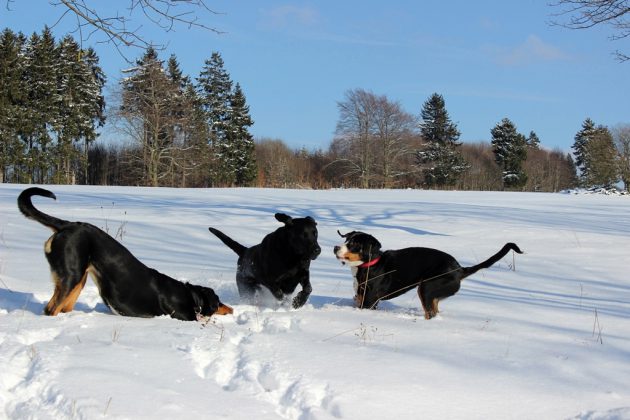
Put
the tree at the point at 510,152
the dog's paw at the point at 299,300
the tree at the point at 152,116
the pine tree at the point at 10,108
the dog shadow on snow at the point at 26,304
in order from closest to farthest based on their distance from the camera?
the dog shadow on snow at the point at 26,304, the dog's paw at the point at 299,300, the pine tree at the point at 10,108, the tree at the point at 152,116, the tree at the point at 510,152

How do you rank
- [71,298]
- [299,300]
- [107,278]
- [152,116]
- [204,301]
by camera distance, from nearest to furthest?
[71,298] → [107,278] → [204,301] → [299,300] → [152,116]

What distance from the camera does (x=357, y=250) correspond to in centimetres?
573

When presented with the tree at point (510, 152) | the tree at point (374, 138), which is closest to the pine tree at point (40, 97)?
the tree at point (374, 138)

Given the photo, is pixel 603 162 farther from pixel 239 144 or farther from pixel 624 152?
pixel 239 144

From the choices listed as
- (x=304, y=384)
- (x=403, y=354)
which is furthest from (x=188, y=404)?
(x=403, y=354)

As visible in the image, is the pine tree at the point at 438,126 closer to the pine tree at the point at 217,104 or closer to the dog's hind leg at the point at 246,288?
the pine tree at the point at 217,104

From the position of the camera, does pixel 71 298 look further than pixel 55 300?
Yes

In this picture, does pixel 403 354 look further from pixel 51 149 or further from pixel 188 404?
pixel 51 149

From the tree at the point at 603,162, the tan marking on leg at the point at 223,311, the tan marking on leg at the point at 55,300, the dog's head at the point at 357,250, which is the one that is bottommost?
the tan marking on leg at the point at 223,311

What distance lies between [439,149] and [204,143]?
2439 centimetres

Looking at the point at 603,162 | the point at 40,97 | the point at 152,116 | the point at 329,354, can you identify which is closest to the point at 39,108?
the point at 40,97

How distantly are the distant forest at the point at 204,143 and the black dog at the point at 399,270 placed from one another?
26.3 meters

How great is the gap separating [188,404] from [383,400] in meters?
1.05

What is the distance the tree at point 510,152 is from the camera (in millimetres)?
57062
